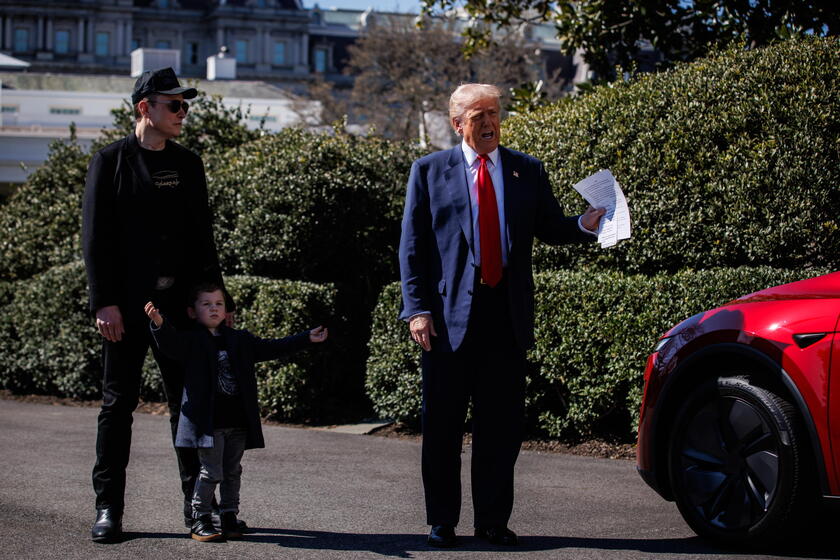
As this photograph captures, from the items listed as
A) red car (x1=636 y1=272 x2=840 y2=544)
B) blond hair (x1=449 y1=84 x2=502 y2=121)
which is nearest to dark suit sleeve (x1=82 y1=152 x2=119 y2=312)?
blond hair (x1=449 y1=84 x2=502 y2=121)

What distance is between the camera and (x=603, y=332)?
24.0 feet

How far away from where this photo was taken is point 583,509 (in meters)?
5.61

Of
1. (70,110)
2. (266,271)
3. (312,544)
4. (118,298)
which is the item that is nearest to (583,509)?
(312,544)

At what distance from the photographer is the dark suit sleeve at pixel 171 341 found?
4.75 meters

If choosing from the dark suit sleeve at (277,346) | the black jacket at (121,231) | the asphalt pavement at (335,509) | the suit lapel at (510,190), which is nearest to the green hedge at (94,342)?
the asphalt pavement at (335,509)

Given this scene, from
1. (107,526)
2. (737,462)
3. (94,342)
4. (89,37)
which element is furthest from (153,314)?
(89,37)

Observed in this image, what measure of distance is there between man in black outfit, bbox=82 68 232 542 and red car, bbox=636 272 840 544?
6.65 ft

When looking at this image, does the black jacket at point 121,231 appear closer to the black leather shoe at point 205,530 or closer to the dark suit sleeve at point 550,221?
the black leather shoe at point 205,530

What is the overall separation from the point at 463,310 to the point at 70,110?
5972 cm

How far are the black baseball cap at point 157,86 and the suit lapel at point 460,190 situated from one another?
3.75 feet

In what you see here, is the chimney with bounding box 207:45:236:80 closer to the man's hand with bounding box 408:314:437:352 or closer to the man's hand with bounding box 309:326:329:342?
the man's hand with bounding box 309:326:329:342

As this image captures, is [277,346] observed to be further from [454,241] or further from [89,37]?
[89,37]

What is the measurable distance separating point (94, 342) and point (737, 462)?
24.0 feet

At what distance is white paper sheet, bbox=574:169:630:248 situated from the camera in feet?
15.2
